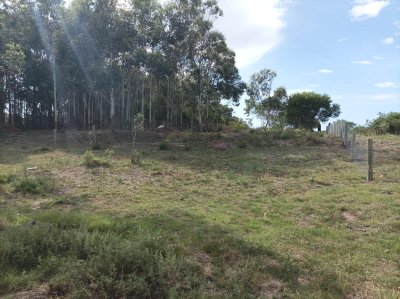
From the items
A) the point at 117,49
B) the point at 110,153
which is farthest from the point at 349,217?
the point at 117,49

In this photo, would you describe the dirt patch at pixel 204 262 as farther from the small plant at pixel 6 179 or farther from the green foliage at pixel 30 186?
the small plant at pixel 6 179

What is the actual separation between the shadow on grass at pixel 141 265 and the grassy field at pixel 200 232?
0.05 ft

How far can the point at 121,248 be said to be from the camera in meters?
4.70

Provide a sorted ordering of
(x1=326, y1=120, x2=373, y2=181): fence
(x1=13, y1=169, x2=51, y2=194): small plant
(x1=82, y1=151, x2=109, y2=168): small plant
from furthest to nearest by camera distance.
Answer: (x1=82, y1=151, x2=109, y2=168): small plant → (x1=326, y1=120, x2=373, y2=181): fence → (x1=13, y1=169, x2=51, y2=194): small plant

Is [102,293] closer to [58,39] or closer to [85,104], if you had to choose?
[58,39]

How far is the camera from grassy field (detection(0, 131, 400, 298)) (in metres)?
4.35

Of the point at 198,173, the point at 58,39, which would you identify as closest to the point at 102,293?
the point at 198,173

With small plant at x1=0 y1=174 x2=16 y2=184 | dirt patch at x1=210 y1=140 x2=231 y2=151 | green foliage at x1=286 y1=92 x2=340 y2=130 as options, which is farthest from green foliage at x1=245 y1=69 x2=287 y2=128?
small plant at x1=0 y1=174 x2=16 y2=184

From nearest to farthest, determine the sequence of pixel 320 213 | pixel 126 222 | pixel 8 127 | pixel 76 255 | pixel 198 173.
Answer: pixel 76 255, pixel 126 222, pixel 320 213, pixel 198 173, pixel 8 127

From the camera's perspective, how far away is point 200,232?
6.10 metres

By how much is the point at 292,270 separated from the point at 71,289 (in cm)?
247

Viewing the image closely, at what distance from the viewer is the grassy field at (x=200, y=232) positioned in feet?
14.3

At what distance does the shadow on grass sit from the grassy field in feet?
0.05

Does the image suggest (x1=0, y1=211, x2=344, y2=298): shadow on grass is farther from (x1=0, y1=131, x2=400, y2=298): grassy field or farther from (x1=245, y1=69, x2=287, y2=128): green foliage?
(x1=245, y1=69, x2=287, y2=128): green foliage
